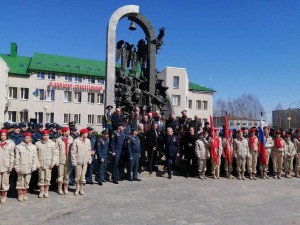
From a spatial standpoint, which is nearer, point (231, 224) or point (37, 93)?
point (231, 224)

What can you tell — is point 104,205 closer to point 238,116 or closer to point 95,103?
point 95,103

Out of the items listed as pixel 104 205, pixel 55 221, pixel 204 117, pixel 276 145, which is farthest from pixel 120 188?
pixel 204 117

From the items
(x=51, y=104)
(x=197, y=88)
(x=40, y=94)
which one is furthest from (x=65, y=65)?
(x=197, y=88)

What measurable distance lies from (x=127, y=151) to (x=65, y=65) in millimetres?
35355

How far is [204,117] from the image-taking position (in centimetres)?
4825

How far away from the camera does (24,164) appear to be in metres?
6.92

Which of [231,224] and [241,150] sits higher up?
[241,150]

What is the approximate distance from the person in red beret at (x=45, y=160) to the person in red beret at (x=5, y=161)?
0.70 m

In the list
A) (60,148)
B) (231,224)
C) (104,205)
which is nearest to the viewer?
(231,224)

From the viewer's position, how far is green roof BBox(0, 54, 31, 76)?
126 ft

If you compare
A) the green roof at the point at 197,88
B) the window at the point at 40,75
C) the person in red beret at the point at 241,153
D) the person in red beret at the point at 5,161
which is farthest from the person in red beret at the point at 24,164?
the green roof at the point at 197,88

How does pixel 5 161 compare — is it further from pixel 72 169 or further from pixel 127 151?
pixel 127 151

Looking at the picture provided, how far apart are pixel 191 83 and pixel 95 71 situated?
17.0 meters

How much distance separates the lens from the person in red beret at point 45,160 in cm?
722
